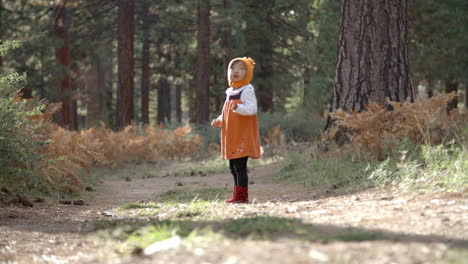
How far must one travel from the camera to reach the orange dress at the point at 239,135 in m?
6.59

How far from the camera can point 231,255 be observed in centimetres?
302

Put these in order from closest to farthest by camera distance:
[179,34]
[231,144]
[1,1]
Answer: [231,144], [1,1], [179,34]

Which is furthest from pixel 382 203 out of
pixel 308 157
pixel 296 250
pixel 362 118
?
pixel 308 157

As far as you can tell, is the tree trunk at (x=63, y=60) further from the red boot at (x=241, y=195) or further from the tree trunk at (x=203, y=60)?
the red boot at (x=241, y=195)

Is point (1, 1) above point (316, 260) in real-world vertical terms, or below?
above

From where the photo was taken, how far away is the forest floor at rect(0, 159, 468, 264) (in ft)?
9.94

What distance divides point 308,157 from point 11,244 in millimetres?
6493

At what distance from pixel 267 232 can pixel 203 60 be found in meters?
17.6

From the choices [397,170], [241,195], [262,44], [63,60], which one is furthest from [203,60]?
[397,170]

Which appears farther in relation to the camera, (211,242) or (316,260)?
(211,242)

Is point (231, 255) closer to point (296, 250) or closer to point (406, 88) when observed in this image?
point (296, 250)

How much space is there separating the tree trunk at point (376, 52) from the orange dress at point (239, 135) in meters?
2.93

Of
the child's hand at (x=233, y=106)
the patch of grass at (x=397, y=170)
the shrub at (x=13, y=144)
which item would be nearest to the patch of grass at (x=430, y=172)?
the patch of grass at (x=397, y=170)

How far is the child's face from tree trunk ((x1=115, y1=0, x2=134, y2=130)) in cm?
1256
